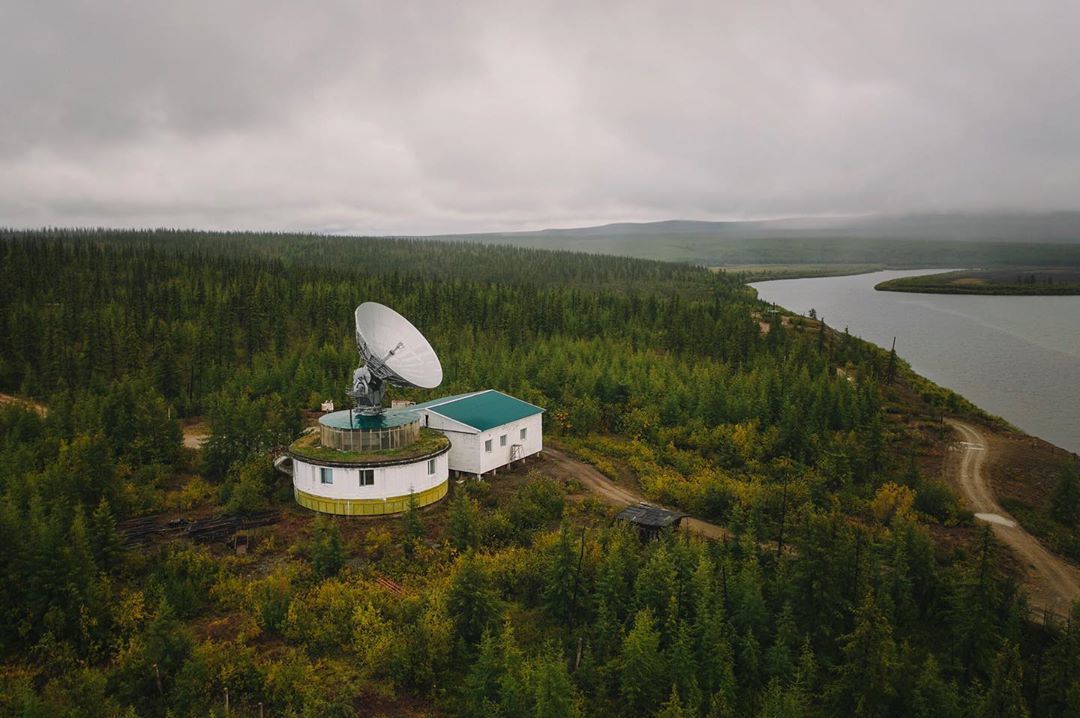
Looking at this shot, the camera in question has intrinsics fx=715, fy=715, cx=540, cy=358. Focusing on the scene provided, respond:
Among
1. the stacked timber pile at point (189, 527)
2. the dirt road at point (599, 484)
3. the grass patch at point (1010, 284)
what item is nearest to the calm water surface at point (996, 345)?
the grass patch at point (1010, 284)

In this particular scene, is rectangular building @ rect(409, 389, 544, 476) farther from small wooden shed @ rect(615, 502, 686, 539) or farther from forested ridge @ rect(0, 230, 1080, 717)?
small wooden shed @ rect(615, 502, 686, 539)

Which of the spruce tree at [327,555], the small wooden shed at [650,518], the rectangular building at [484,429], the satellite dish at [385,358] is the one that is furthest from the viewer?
the rectangular building at [484,429]

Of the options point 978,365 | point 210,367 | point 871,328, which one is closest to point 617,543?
point 210,367

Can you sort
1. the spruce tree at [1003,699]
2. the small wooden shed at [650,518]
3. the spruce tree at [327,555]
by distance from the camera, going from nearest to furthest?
1. the spruce tree at [1003,699]
2. the spruce tree at [327,555]
3. the small wooden shed at [650,518]

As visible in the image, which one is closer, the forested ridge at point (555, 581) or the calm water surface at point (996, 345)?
the forested ridge at point (555, 581)

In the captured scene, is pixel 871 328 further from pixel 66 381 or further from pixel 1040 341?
pixel 66 381

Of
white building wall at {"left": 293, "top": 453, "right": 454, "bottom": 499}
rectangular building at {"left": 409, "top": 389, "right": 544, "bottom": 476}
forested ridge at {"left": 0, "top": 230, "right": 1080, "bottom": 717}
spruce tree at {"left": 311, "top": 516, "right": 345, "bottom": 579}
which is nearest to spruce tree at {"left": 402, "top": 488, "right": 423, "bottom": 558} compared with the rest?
forested ridge at {"left": 0, "top": 230, "right": 1080, "bottom": 717}

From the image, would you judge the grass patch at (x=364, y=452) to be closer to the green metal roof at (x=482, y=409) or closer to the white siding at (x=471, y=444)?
the white siding at (x=471, y=444)
